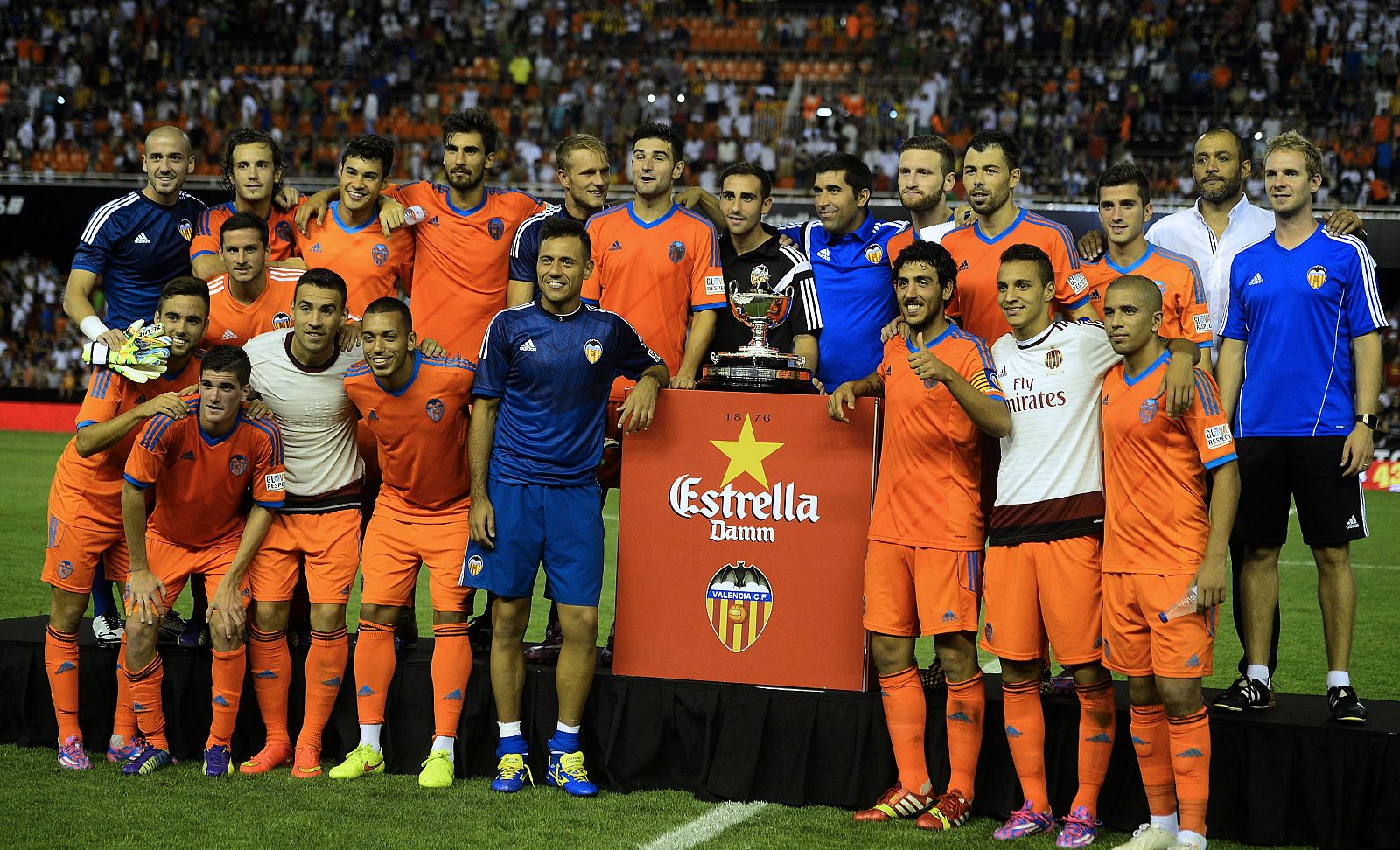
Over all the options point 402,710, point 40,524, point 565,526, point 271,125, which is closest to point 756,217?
point 565,526

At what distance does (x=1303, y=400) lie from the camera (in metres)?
5.08

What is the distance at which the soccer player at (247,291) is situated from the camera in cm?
577

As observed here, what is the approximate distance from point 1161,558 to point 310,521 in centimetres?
327

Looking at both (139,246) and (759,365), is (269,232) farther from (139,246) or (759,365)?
(759,365)

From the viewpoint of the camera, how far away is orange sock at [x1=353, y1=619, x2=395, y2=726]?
523 cm

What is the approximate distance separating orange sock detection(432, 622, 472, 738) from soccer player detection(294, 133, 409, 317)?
69.7 inches

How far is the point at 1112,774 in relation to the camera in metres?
4.82

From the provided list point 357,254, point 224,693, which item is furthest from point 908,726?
point 357,254

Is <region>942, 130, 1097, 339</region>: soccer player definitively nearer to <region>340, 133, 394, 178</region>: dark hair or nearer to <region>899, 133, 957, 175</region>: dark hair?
<region>899, 133, 957, 175</region>: dark hair

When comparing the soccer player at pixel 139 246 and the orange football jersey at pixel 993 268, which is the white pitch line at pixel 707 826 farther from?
the soccer player at pixel 139 246

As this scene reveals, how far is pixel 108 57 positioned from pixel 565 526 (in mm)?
26918

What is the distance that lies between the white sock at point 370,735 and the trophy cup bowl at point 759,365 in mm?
1906

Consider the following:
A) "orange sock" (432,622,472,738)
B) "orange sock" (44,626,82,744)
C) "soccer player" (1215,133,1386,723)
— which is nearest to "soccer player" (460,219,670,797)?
"orange sock" (432,622,472,738)

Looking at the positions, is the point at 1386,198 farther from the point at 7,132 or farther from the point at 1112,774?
the point at 7,132
